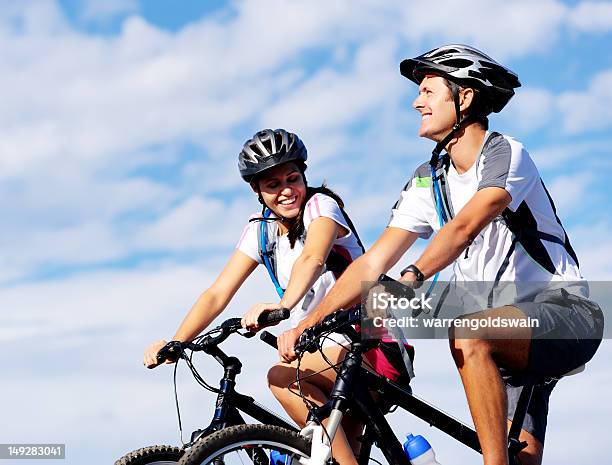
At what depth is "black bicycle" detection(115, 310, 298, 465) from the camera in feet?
20.4

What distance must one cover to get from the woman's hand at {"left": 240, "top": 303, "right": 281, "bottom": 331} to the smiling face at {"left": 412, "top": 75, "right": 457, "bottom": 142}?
1.42 m

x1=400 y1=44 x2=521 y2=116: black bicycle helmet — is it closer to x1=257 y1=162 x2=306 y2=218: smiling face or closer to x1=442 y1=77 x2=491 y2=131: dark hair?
x1=442 y1=77 x2=491 y2=131: dark hair

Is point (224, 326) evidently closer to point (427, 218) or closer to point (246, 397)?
point (246, 397)

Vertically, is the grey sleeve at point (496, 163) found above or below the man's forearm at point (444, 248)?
above

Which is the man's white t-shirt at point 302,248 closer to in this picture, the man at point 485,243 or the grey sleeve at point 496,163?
the man at point 485,243

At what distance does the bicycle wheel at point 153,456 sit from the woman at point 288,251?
2.07ft

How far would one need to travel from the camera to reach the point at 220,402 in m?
6.25

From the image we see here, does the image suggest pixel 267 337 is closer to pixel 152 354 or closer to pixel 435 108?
pixel 152 354

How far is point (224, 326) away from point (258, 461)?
111cm

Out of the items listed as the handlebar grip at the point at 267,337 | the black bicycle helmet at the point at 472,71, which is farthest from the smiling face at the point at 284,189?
the black bicycle helmet at the point at 472,71

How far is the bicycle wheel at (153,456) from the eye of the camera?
6.22m

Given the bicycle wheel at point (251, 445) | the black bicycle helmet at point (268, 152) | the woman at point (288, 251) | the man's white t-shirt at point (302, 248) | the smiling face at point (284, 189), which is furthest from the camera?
the black bicycle helmet at point (268, 152)

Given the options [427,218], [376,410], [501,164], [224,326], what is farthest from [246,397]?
[501,164]

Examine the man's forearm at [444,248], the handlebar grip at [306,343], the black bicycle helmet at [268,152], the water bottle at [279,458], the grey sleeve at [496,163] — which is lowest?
the water bottle at [279,458]
